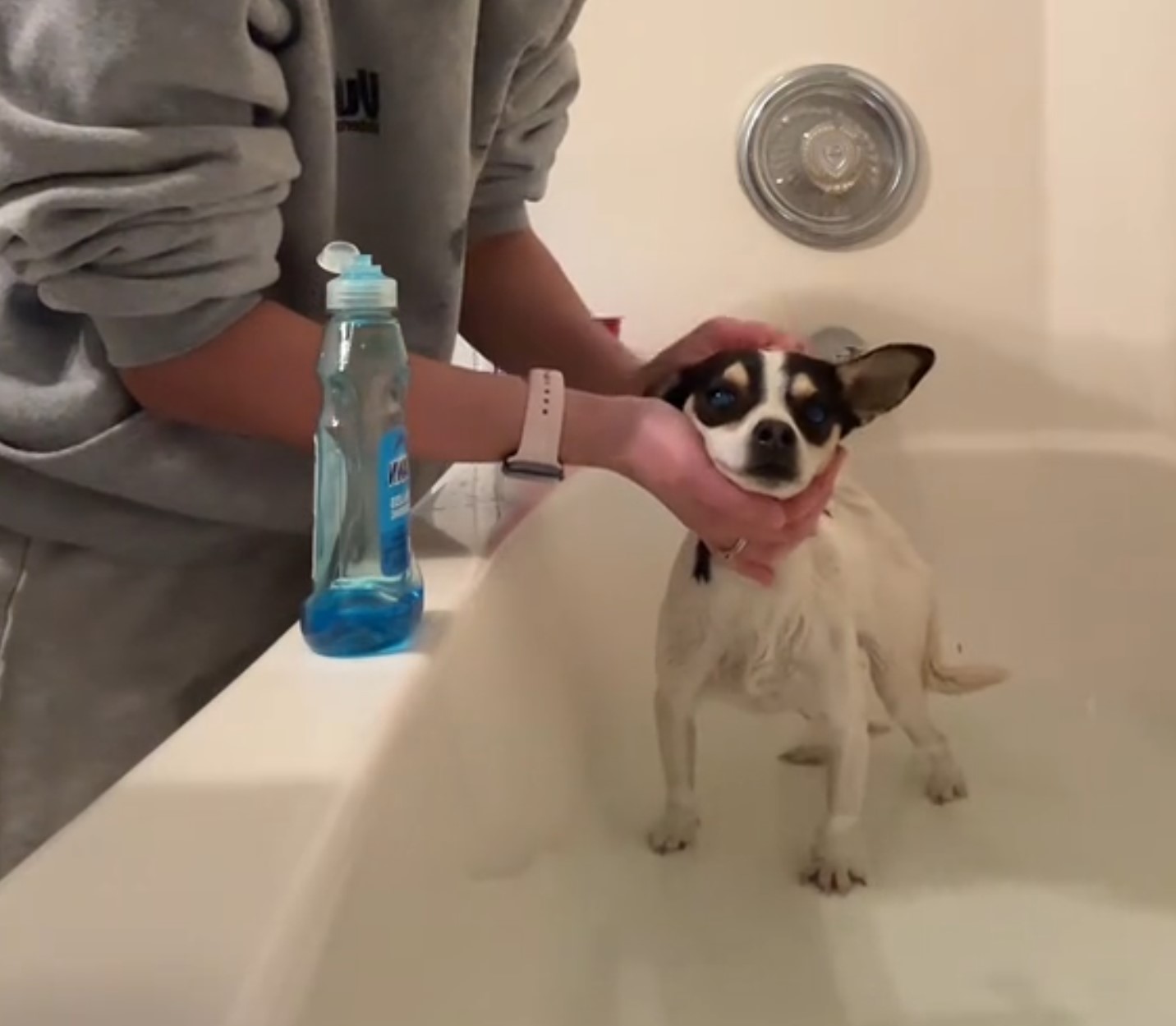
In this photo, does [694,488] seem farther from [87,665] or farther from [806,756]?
[806,756]

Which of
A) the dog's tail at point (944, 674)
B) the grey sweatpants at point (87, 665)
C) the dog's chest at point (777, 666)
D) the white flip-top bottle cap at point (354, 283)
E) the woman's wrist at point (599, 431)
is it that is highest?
the white flip-top bottle cap at point (354, 283)

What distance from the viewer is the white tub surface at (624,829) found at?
1.44ft

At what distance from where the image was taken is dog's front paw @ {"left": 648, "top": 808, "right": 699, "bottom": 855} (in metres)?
1.08

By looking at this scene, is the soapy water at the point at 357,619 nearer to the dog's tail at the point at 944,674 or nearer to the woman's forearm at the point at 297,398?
the woman's forearm at the point at 297,398

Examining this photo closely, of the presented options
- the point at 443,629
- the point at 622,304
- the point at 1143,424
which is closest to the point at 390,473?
the point at 443,629

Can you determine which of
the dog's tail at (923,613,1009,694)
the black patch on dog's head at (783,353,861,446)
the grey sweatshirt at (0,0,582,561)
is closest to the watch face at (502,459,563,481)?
the grey sweatshirt at (0,0,582,561)

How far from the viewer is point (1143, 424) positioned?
4.85ft

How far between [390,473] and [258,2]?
0.76ft

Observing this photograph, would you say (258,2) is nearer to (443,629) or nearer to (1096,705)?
(443,629)

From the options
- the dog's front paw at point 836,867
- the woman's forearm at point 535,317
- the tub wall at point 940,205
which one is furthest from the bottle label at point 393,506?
the tub wall at point 940,205

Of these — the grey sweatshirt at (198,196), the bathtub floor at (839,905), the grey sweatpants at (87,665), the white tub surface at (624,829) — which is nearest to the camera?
the white tub surface at (624,829)

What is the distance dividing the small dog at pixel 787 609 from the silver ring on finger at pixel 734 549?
5 cm

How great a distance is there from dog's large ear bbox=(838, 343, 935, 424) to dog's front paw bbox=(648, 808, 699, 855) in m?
0.34

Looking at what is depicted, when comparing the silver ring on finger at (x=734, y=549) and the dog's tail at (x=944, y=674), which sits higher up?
the silver ring on finger at (x=734, y=549)
